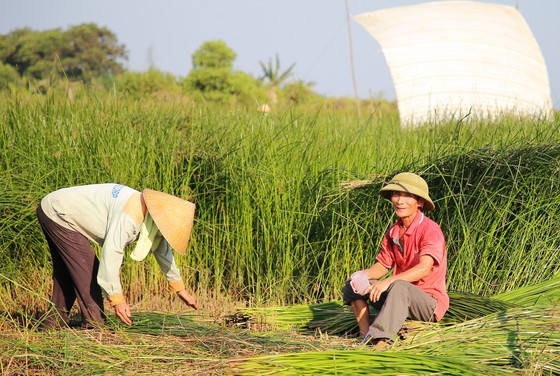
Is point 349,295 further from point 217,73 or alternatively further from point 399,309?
point 217,73

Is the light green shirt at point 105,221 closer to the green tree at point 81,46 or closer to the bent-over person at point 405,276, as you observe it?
the bent-over person at point 405,276

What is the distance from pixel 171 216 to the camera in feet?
13.9

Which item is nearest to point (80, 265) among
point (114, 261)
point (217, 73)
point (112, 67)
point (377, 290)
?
point (114, 261)

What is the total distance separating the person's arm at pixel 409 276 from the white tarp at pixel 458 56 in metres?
8.30

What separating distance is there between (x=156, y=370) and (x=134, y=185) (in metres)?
2.70

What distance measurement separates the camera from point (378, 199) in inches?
227

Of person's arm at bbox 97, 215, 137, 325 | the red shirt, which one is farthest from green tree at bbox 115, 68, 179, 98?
the red shirt

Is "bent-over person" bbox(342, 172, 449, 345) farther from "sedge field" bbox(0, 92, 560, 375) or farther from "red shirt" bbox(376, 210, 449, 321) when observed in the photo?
"sedge field" bbox(0, 92, 560, 375)

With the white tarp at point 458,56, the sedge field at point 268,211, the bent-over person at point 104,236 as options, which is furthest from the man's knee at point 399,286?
the white tarp at point 458,56

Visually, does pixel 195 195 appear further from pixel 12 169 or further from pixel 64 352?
pixel 64 352

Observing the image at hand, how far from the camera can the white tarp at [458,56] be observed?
13.0 m

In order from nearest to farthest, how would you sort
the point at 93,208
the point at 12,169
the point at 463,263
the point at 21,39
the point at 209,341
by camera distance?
the point at 209,341
the point at 93,208
the point at 463,263
the point at 12,169
the point at 21,39

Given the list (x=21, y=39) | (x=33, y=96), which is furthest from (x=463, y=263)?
(x=21, y=39)

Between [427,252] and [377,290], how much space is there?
346 millimetres
